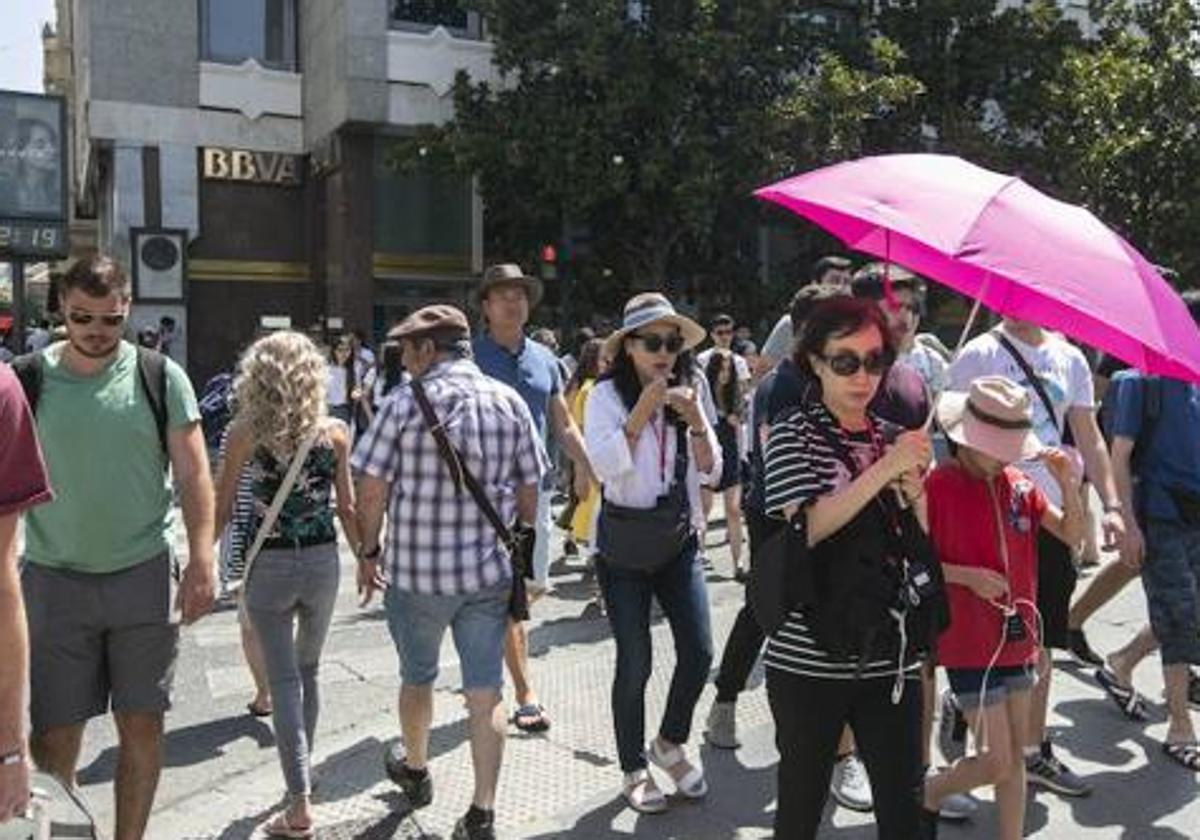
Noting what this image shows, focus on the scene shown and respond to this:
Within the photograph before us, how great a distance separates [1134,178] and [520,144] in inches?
449

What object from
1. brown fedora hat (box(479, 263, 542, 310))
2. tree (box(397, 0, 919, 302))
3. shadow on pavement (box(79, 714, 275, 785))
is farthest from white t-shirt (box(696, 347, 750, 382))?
tree (box(397, 0, 919, 302))

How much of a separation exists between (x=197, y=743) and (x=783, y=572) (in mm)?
3373

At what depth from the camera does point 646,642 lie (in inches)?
176

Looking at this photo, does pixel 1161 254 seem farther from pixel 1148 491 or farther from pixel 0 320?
pixel 0 320

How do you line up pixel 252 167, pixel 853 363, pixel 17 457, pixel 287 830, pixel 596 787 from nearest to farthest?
pixel 17 457 < pixel 853 363 < pixel 287 830 < pixel 596 787 < pixel 252 167

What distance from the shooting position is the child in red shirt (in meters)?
3.71

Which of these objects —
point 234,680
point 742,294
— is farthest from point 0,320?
point 234,680

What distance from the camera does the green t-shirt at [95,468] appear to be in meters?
3.67

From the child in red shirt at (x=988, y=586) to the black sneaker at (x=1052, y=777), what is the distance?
1.03 m

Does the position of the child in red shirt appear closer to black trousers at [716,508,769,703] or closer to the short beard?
black trousers at [716,508,769,703]

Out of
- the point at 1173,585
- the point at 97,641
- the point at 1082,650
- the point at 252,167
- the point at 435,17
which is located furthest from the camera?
the point at 252,167

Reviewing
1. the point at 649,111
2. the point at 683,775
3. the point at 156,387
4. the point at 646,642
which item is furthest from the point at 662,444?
the point at 649,111

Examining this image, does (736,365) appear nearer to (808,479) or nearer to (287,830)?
(287,830)

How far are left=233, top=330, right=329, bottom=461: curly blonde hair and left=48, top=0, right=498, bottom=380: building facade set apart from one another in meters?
17.0
